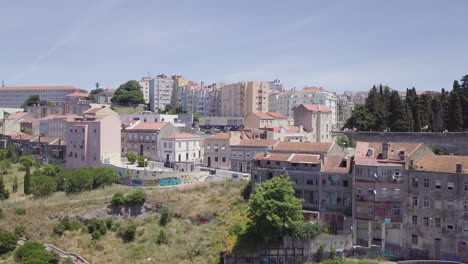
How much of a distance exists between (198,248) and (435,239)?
2361cm

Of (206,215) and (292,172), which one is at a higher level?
(292,172)

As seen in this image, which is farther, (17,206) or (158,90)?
(158,90)

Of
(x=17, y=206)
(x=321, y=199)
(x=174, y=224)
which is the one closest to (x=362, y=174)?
(x=321, y=199)

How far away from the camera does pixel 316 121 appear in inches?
3324

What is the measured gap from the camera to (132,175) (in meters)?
63.1

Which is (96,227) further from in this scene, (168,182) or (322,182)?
(322,182)

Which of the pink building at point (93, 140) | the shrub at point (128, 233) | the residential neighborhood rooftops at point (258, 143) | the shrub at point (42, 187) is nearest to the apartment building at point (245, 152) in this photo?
the residential neighborhood rooftops at point (258, 143)

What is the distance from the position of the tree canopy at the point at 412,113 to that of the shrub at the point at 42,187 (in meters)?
52.0

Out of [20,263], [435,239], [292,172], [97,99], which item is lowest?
[20,263]

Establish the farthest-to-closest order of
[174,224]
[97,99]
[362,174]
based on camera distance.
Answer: [97,99], [174,224], [362,174]

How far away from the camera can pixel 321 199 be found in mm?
47906

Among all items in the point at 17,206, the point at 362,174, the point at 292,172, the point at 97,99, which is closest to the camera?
the point at 362,174

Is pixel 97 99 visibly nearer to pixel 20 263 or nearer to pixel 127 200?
pixel 127 200

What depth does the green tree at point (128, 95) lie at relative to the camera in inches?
4692
